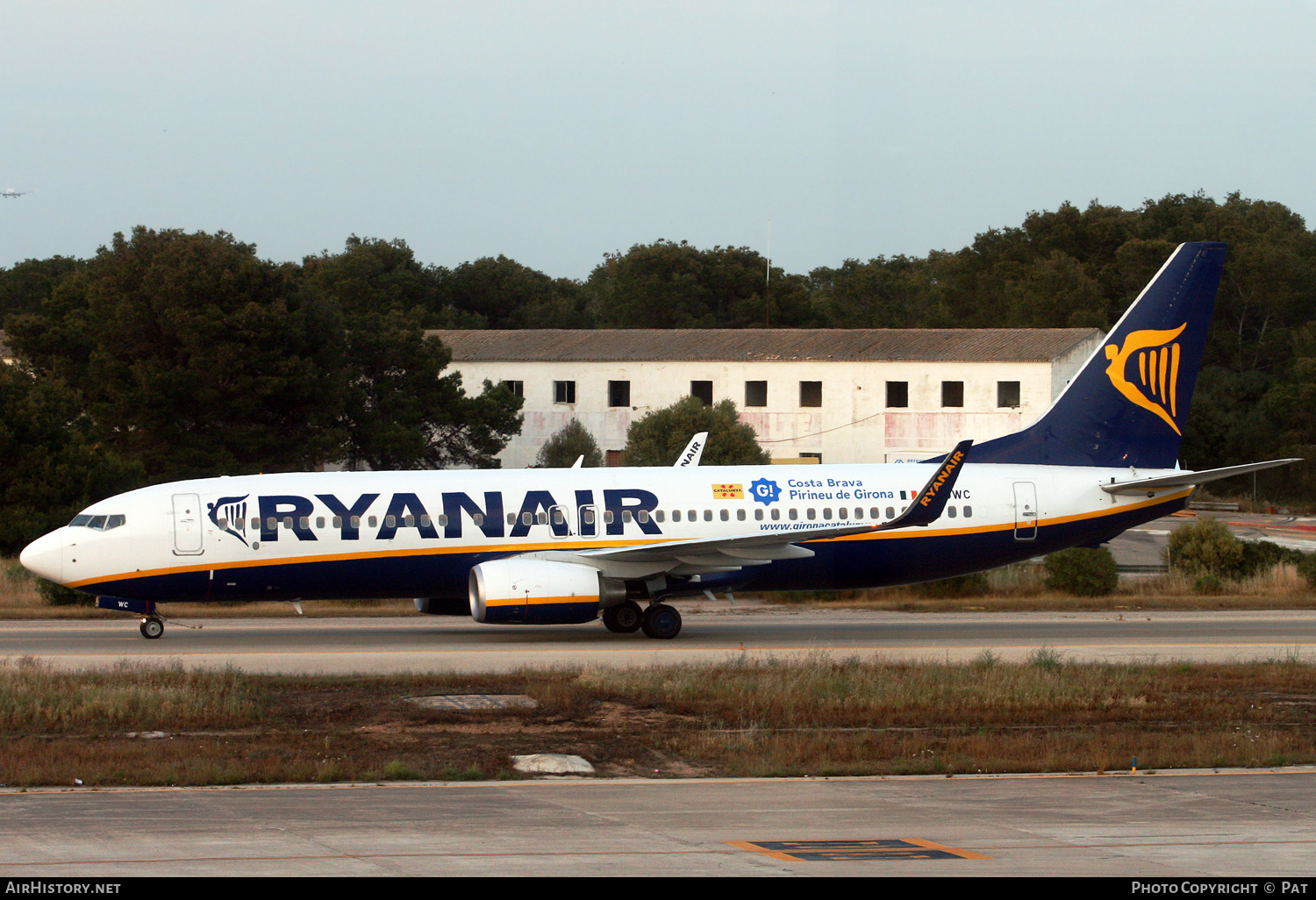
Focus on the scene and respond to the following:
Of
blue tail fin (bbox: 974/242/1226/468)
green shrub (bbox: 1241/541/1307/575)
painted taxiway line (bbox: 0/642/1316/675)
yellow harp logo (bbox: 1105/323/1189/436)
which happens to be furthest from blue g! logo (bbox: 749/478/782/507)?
green shrub (bbox: 1241/541/1307/575)

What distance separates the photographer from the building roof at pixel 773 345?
68500 mm

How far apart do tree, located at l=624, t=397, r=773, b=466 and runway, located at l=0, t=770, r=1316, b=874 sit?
46292 mm

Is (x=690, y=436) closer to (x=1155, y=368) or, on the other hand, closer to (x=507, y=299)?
(x=1155, y=368)

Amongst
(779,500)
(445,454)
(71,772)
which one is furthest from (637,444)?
(71,772)

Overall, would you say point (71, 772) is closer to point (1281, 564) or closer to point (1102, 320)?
point (1281, 564)

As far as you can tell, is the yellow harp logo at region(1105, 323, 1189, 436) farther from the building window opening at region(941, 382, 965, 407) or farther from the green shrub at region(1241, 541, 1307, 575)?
the building window opening at region(941, 382, 965, 407)

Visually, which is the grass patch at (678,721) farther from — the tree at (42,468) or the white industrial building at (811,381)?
the white industrial building at (811,381)

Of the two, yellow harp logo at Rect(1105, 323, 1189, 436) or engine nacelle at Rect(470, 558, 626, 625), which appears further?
yellow harp logo at Rect(1105, 323, 1189, 436)

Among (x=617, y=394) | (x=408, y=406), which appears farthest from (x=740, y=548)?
(x=617, y=394)

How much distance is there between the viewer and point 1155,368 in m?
31.1

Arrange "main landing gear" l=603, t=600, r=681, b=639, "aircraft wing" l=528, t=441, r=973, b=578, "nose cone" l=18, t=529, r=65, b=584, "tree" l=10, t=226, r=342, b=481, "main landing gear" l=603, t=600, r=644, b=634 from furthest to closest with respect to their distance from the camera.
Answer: "tree" l=10, t=226, r=342, b=481, "main landing gear" l=603, t=600, r=644, b=634, "main landing gear" l=603, t=600, r=681, b=639, "nose cone" l=18, t=529, r=65, b=584, "aircraft wing" l=528, t=441, r=973, b=578

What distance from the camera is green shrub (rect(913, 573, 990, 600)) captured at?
37.3 metres

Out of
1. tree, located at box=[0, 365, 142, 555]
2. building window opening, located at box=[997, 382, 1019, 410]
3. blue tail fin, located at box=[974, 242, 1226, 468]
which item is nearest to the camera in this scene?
blue tail fin, located at box=[974, 242, 1226, 468]

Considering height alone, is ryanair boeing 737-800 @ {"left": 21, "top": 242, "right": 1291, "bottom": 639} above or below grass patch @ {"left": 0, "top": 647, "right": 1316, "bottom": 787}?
above
